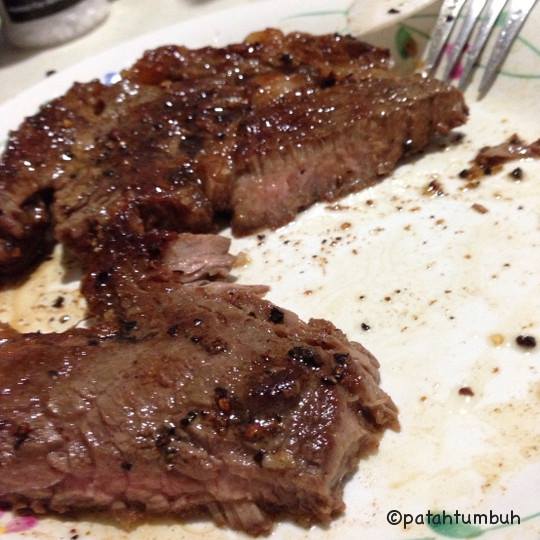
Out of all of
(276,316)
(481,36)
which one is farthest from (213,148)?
(481,36)

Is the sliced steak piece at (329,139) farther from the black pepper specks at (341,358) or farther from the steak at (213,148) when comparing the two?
the black pepper specks at (341,358)

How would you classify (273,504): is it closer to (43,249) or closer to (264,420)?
(264,420)

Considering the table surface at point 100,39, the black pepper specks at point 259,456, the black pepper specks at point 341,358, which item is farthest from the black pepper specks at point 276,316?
the table surface at point 100,39

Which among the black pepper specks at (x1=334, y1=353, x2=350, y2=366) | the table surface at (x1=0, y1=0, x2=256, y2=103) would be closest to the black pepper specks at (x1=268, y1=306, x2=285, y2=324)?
the black pepper specks at (x1=334, y1=353, x2=350, y2=366)

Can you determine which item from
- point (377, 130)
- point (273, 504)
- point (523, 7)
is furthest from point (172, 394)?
point (523, 7)

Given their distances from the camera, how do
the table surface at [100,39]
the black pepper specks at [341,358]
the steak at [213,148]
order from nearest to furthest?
the black pepper specks at [341,358] < the steak at [213,148] < the table surface at [100,39]

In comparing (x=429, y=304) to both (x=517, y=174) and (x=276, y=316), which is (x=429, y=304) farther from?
(x=517, y=174)

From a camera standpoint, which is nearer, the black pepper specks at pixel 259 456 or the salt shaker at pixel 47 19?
the black pepper specks at pixel 259 456
